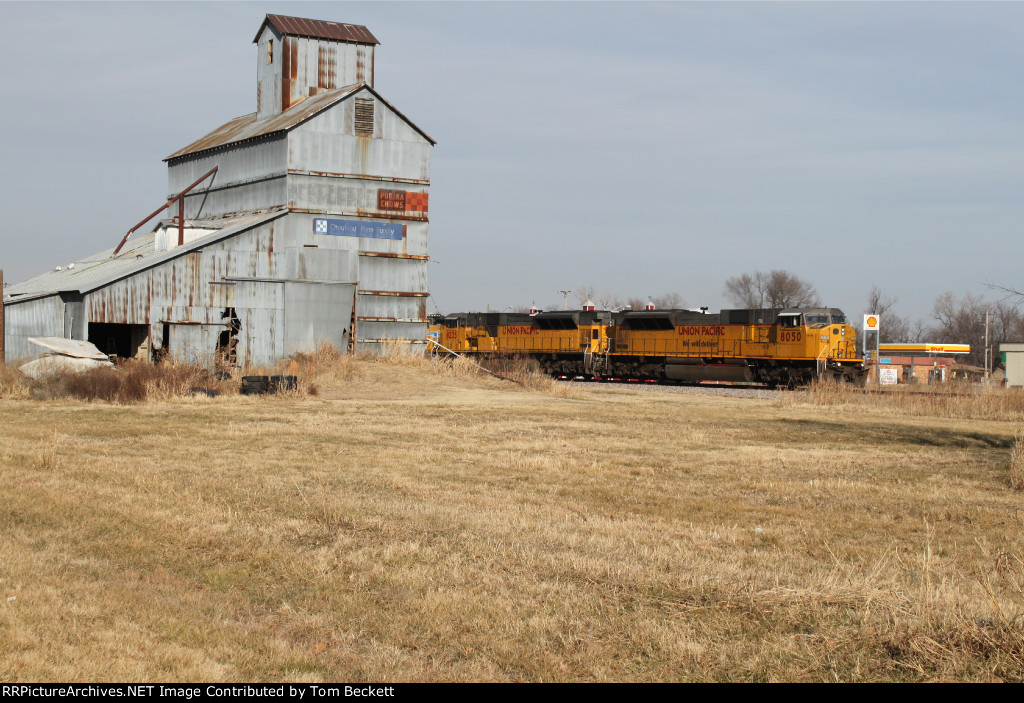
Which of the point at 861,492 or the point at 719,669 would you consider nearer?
the point at 719,669

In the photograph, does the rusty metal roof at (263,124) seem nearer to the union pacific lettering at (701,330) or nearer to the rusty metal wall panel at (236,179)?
the rusty metal wall panel at (236,179)

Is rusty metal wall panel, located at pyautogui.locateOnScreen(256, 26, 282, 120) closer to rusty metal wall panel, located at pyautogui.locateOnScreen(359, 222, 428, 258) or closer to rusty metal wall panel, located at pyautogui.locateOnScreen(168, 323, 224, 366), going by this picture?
rusty metal wall panel, located at pyautogui.locateOnScreen(359, 222, 428, 258)

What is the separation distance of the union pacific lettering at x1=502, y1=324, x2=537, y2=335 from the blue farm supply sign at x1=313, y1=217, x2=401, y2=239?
1284 centimetres

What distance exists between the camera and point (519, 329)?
166 feet

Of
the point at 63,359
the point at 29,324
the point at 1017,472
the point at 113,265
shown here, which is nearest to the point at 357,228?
the point at 113,265

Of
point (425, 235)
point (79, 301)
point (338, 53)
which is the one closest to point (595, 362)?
point (425, 235)

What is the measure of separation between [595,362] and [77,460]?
113 feet

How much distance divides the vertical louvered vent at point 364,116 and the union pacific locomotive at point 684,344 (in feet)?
31.1

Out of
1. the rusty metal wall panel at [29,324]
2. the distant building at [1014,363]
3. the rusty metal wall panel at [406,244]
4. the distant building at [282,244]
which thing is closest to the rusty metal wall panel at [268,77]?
the distant building at [282,244]

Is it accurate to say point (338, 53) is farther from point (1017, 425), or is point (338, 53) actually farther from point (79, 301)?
point (1017, 425)

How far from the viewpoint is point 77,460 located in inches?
522

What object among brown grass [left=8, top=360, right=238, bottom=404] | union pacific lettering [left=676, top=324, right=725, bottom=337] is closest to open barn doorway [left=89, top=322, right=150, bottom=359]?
brown grass [left=8, top=360, right=238, bottom=404]

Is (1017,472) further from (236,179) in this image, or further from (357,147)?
(236,179)

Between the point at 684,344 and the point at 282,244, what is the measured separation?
18.5 meters
